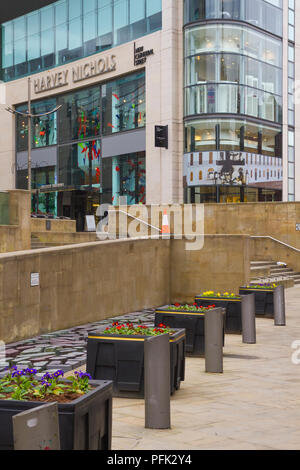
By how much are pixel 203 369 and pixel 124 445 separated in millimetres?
4274

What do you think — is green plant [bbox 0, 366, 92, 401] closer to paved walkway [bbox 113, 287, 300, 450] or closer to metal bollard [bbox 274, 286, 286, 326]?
paved walkway [bbox 113, 287, 300, 450]

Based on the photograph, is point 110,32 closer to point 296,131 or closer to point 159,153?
point 159,153

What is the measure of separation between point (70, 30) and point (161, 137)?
1520cm

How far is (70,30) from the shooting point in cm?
4922

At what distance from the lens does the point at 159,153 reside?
135 ft

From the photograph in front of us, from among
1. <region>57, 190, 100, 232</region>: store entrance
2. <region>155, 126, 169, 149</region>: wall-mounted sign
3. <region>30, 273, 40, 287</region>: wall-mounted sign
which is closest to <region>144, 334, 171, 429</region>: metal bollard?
<region>30, 273, 40, 287</region>: wall-mounted sign

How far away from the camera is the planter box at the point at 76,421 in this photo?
14.7ft

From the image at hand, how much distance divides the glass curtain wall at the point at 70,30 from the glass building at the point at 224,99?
13.9 ft

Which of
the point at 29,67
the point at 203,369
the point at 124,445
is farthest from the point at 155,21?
the point at 124,445

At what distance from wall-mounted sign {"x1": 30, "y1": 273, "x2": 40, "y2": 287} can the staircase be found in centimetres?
1131

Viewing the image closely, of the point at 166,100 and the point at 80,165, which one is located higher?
the point at 166,100

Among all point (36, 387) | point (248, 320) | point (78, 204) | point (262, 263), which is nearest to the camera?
point (36, 387)
